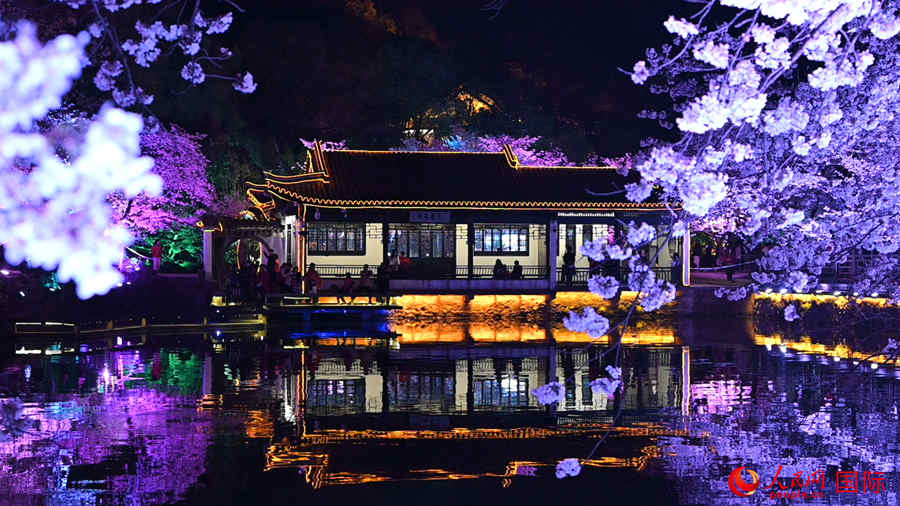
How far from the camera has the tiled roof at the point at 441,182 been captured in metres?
33.5

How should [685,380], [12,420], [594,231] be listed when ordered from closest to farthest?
[12,420]
[685,380]
[594,231]

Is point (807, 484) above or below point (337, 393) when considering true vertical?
below

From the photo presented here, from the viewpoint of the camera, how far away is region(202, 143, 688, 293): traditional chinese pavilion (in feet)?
112

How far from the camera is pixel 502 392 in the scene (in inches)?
653

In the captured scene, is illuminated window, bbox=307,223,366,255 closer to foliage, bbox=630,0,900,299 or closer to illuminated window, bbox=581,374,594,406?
illuminated window, bbox=581,374,594,406

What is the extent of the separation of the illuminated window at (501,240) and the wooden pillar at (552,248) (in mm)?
1250

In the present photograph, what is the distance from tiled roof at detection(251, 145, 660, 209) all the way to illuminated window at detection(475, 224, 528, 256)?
1917 millimetres

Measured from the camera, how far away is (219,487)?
9.90m

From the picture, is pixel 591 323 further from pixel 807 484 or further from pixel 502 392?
pixel 502 392

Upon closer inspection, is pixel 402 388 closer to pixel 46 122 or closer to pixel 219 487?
pixel 219 487

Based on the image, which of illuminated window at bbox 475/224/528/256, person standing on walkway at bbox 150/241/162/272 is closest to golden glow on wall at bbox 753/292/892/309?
illuminated window at bbox 475/224/528/256

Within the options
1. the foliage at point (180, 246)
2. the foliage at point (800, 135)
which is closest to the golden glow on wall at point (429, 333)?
the foliage at point (180, 246)

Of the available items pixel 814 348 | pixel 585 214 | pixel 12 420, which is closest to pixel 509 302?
pixel 585 214

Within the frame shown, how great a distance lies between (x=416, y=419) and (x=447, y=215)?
2132 centimetres
